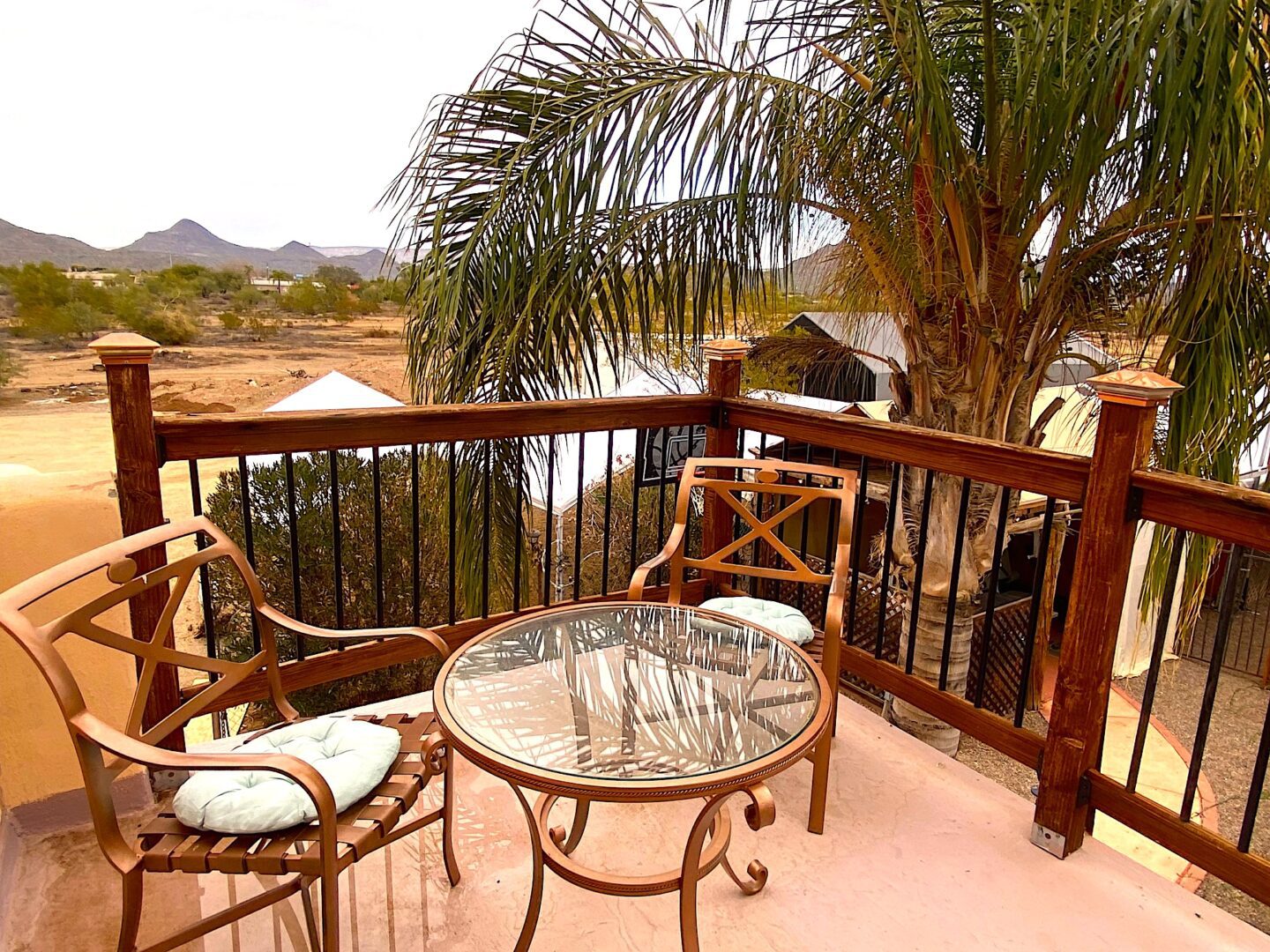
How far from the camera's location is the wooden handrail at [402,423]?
2.02 metres

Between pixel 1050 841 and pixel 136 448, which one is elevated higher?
pixel 136 448

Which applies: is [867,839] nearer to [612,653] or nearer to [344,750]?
[612,653]

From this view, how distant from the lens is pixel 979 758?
686 centimetres

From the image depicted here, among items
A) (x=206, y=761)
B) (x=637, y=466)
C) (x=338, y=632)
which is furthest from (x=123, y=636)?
(x=637, y=466)

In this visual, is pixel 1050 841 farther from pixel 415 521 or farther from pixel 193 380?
pixel 193 380

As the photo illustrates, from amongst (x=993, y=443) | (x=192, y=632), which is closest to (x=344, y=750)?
(x=993, y=443)

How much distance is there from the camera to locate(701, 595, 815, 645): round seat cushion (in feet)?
6.95

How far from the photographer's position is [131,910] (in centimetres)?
132

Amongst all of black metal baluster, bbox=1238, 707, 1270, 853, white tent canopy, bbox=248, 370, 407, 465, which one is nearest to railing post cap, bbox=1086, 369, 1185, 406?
black metal baluster, bbox=1238, 707, 1270, 853

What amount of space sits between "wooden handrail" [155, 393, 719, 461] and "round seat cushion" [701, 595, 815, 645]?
80cm

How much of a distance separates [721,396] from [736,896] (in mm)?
1740

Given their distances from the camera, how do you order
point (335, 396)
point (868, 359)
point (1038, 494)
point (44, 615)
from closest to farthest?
Result: point (44, 615) → point (1038, 494) → point (868, 359) → point (335, 396)

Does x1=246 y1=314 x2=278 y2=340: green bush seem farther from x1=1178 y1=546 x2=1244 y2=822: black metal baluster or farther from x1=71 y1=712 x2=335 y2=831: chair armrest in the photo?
x1=1178 y1=546 x2=1244 y2=822: black metal baluster

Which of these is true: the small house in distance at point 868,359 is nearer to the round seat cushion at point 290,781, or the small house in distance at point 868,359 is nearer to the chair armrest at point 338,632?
the chair armrest at point 338,632
